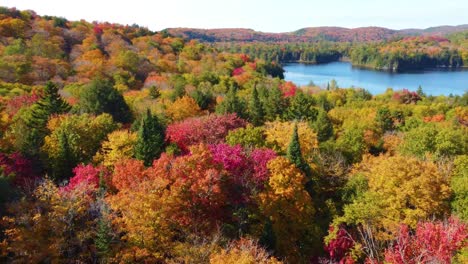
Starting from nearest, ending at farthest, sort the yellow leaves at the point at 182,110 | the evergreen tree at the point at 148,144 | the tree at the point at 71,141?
the evergreen tree at the point at 148,144 → the tree at the point at 71,141 → the yellow leaves at the point at 182,110

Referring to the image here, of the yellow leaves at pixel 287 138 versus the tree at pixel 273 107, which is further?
the tree at pixel 273 107

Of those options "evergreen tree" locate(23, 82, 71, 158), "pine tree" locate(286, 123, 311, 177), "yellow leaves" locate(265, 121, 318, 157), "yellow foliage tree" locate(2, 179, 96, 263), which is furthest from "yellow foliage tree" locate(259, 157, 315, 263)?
"evergreen tree" locate(23, 82, 71, 158)

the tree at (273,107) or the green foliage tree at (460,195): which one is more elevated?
the tree at (273,107)

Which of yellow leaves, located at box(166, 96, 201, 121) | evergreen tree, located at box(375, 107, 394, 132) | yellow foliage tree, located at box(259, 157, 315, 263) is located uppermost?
yellow leaves, located at box(166, 96, 201, 121)

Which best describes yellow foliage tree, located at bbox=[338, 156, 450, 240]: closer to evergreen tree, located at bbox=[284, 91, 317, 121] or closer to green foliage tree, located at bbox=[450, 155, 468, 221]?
green foliage tree, located at bbox=[450, 155, 468, 221]

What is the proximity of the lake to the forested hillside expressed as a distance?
6926 cm

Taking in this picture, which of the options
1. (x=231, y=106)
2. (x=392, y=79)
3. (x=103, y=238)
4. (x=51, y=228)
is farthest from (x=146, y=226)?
(x=392, y=79)

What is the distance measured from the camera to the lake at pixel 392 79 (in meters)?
115

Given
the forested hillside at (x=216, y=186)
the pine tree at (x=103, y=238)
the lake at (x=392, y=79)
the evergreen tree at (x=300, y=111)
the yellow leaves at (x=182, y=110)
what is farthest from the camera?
the lake at (x=392, y=79)

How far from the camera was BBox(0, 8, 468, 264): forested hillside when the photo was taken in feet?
69.4

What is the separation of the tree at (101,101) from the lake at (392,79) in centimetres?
7280

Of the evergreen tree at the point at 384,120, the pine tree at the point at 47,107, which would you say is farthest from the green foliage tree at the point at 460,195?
the pine tree at the point at 47,107

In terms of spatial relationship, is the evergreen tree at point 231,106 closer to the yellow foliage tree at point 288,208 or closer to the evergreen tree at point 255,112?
the evergreen tree at point 255,112

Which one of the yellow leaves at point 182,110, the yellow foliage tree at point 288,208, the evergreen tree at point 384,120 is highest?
the yellow leaves at point 182,110
